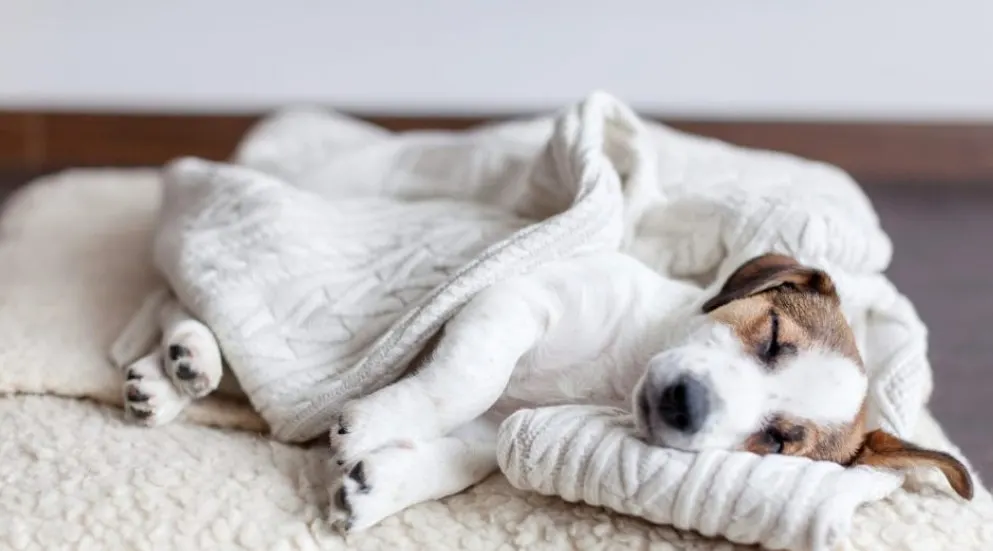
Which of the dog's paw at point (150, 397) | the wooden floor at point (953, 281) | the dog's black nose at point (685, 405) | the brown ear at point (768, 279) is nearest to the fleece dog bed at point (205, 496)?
the dog's paw at point (150, 397)

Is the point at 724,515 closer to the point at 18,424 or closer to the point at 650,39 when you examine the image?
the point at 18,424

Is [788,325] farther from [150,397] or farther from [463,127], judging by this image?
[463,127]

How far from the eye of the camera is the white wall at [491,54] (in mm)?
3174

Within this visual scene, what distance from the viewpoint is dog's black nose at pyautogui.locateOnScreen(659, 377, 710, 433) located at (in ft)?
4.39

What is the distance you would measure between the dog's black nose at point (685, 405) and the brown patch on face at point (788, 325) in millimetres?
90

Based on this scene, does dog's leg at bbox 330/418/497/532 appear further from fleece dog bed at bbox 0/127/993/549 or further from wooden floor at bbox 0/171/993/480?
wooden floor at bbox 0/171/993/480

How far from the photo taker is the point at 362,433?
1.43 metres

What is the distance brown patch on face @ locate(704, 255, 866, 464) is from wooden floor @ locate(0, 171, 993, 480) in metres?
0.71

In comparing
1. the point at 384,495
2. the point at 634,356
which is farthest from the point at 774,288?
the point at 384,495

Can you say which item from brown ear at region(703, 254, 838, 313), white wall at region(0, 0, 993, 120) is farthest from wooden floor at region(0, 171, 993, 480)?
brown ear at region(703, 254, 838, 313)

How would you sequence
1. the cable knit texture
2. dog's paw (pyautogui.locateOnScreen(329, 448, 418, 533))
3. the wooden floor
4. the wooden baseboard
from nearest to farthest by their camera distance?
dog's paw (pyautogui.locateOnScreen(329, 448, 418, 533)) → the cable knit texture → the wooden floor → the wooden baseboard

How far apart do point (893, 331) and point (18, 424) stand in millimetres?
1354

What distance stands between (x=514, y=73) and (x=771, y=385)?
2.04 metres

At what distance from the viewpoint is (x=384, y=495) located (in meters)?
1.40
